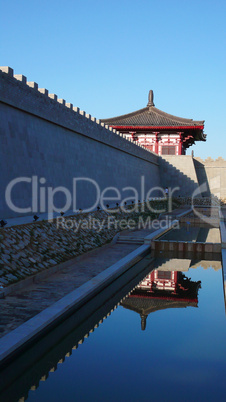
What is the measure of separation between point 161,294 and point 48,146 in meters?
7.75

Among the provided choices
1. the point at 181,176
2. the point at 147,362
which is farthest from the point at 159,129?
the point at 147,362

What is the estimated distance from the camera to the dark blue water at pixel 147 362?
5.37 metres

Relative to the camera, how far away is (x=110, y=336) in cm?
734

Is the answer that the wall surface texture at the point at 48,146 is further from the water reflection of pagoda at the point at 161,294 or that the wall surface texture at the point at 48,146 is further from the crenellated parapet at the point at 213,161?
the crenellated parapet at the point at 213,161

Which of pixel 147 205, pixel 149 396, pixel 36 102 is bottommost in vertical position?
pixel 149 396

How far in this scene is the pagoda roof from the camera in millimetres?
40781

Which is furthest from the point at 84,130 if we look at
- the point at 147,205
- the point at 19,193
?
the point at 147,205

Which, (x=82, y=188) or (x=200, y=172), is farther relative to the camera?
(x=200, y=172)

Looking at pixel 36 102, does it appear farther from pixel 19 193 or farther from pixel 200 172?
pixel 200 172

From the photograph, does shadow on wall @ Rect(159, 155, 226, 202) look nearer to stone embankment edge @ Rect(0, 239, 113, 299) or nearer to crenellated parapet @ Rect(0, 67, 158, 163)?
crenellated parapet @ Rect(0, 67, 158, 163)

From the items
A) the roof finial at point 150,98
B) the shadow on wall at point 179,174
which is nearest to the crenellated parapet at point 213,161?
the shadow on wall at point 179,174

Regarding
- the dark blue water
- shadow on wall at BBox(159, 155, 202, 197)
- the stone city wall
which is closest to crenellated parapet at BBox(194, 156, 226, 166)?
the stone city wall

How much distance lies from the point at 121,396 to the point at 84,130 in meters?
15.5

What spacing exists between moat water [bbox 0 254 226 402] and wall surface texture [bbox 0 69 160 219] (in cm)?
545
